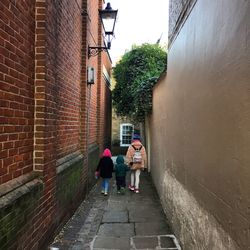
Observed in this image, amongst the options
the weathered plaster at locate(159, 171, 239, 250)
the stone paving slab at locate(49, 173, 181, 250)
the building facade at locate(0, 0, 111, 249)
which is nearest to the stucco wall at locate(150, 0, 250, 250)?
the weathered plaster at locate(159, 171, 239, 250)

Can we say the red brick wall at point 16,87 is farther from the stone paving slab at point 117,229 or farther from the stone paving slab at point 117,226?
the stone paving slab at point 117,229

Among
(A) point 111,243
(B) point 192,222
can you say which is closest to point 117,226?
(A) point 111,243

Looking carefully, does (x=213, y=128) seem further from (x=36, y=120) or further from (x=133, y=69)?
(x=133, y=69)

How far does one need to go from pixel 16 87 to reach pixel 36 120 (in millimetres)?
904

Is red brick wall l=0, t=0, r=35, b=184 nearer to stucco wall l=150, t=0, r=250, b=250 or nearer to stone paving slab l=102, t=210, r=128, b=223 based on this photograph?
stucco wall l=150, t=0, r=250, b=250

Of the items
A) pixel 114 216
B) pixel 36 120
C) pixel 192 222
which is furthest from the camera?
pixel 114 216

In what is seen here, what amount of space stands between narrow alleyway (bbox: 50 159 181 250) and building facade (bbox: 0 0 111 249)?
1.05 ft

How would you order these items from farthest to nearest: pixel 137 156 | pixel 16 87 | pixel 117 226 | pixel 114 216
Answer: pixel 137 156 < pixel 114 216 < pixel 117 226 < pixel 16 87

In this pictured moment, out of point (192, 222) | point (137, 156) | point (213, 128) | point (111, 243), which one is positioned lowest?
point (111, 243)

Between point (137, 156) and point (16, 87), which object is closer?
point (16, 87)

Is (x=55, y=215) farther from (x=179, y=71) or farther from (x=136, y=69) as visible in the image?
(x=136, y=69)

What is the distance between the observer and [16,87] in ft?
14.8

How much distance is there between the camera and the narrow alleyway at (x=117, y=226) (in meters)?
6.32

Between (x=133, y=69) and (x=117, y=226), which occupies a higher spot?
(x=133, y=69)
